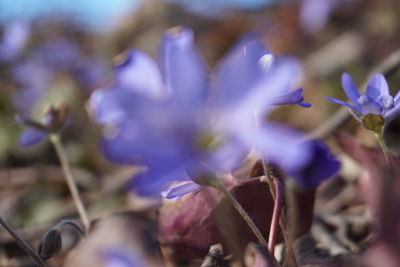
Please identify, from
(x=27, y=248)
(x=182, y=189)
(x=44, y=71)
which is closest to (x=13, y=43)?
(x=44, y=71)

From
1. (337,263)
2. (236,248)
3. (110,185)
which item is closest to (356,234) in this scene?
(337,263)

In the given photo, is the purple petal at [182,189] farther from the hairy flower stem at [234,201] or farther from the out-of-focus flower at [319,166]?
the out-of-focus flower at [319,166]

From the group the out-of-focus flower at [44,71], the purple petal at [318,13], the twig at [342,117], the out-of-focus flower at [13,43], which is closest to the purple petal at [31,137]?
the twig at [342,117]

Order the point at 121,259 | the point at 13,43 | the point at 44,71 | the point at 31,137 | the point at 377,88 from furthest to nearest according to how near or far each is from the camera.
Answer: the point at 44,71, the point at 13,43, the point at 31,137, the point at 377,88, the point at 121,259

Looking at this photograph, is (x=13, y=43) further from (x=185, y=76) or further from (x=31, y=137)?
(x=185, y=76)

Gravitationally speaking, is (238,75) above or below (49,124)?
above

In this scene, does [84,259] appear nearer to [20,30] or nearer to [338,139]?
[338,139]

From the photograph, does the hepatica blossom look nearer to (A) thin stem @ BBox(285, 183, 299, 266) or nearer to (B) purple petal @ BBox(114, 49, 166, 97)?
(B) purple petal @ BBox(114, 49, 166, 97)
